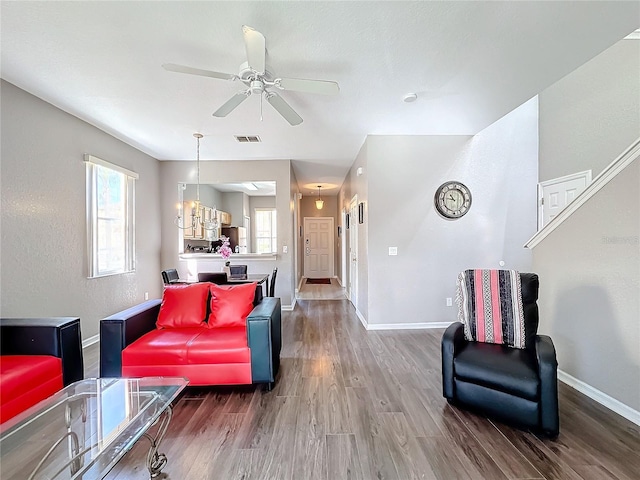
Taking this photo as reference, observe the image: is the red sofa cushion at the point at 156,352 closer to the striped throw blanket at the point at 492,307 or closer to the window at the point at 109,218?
the window at the point at 109,218

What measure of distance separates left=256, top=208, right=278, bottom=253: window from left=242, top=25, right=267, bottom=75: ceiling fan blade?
5.68m

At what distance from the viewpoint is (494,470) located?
1.61 meters

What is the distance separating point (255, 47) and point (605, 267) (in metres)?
3.10

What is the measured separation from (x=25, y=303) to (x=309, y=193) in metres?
7.34

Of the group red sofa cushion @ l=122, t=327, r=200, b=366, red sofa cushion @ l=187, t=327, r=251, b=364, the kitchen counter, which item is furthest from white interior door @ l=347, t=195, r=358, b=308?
red sofa cushion @ l=122, t=327, r=200, b=366

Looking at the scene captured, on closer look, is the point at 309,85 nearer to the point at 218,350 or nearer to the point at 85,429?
the point at 218,350

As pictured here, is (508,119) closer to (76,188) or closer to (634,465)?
(634,465)

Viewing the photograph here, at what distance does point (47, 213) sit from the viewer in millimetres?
3162

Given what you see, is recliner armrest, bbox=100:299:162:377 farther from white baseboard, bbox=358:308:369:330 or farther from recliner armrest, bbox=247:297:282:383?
white baseboard, bbox=358:308:369:330

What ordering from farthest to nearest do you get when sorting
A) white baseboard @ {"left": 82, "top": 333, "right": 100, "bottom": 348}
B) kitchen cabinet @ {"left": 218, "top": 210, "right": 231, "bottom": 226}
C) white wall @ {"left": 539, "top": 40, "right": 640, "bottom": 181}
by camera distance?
1. kitchen cabinet @ {"left": 218, "top": 210, "right": 231, "bottom": 226}
2. white baseboard @ {"left": 82, "top": 333, "right": 100, "bottom": 348}
3. white wall @ {"left": 539, "top": 40, "right": 640, "bottom": 181}

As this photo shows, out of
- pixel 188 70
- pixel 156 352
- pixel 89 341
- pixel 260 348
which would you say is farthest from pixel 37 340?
pixel 188 70

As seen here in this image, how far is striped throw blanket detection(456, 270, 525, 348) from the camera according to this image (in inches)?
91.8

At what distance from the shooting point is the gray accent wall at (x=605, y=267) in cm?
213

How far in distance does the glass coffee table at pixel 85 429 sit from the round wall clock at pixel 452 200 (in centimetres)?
387
